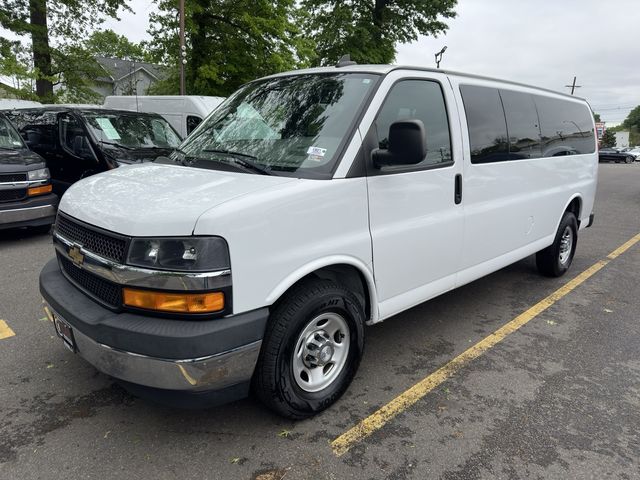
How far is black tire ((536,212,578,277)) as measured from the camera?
5.67 metres

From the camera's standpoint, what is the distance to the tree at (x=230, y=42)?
17109mm

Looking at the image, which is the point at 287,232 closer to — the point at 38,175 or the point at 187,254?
the point at 187,254

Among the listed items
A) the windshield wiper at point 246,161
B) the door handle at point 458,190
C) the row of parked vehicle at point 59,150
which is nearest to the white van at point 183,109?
the row of parked vehicle at point 59,150

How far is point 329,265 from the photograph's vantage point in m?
2.84

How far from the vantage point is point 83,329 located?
2.52 metres

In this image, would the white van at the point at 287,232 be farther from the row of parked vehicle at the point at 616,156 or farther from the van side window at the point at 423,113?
the row of parked vehicle at the point at 616,156

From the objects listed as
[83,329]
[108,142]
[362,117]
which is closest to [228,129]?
[362,117]

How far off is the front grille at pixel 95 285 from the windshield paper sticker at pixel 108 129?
5418 millimetres

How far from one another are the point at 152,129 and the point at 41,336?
17.7ft

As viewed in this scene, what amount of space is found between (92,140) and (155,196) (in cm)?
590

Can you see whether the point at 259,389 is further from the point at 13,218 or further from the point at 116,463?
the point at 13,218

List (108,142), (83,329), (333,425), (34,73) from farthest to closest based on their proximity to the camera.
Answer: (34,73), (108,142), (333,425), (83,329)

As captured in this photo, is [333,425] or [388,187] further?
[388,187]

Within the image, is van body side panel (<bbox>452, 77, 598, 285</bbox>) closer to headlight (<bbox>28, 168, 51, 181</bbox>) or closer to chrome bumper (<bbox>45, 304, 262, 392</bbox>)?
chrome bumper (<bbox>45, 304, 262, 392</bbox>)
